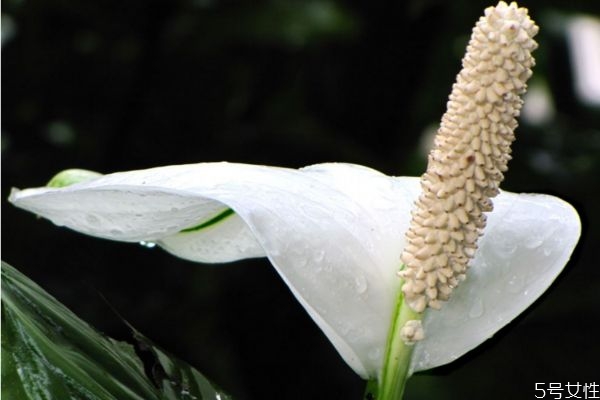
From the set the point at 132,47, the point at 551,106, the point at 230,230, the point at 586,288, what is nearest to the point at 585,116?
the point at 551,106

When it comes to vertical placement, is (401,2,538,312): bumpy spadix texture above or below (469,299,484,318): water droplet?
above

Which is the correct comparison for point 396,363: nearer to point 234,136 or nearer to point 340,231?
point 340,231

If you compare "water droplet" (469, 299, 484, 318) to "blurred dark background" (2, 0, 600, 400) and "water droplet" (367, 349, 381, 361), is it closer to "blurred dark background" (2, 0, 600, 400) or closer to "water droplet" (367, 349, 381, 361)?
"water droplet" (367, 349, 381, 361)

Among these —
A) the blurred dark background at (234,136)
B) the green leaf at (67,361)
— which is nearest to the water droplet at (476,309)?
the green leaf at (67,361)

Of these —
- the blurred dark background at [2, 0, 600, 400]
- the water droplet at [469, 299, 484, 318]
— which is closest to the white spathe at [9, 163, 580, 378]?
the water droplet at [469, 299, 484, 318]

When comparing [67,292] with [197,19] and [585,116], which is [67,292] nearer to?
[197,19]

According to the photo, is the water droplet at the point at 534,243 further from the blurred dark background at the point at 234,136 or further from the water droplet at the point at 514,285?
the blurred dark background at the point at 234,136
